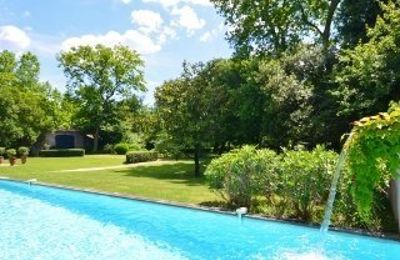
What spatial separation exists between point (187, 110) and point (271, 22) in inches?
383

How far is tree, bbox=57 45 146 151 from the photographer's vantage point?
61.8m

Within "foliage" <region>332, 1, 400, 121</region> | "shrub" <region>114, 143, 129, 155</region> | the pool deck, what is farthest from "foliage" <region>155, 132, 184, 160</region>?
"shrub" <region>114, 143, 129, 155</region>

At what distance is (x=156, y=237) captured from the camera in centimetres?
1358

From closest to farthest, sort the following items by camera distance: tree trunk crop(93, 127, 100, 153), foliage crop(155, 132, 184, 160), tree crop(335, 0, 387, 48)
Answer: tree crop(335, 0, 387, 48)
foliage crop(155, 132, 184, 160)
tree trunk crop(93, 127, 100, 153)

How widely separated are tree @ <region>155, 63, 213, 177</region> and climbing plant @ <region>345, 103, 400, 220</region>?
22556mm

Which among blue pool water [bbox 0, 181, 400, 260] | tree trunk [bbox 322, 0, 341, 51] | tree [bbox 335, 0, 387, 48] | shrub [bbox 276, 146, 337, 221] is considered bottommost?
blue pool water [bbox 0, 181, 400, 260]

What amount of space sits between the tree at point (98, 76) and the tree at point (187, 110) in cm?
3475

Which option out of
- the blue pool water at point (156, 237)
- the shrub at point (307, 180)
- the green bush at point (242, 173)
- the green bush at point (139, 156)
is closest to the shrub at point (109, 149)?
the green bush at point (139, 156)

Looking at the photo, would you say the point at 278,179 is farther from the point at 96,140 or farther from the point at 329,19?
the point at 96,140

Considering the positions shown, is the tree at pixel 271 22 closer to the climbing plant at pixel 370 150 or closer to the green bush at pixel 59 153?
the green bush at pixel 59 153

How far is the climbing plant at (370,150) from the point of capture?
10.5 ft

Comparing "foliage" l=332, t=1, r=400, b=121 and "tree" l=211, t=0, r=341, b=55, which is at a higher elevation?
"tree" l=211, t=0, r=341, b=55

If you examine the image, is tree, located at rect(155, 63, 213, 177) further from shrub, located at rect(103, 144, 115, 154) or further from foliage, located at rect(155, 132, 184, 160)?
shrub, located at rect(103, 144, 115, 154)

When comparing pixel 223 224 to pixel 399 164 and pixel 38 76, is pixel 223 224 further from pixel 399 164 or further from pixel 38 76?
pixel 38 76
